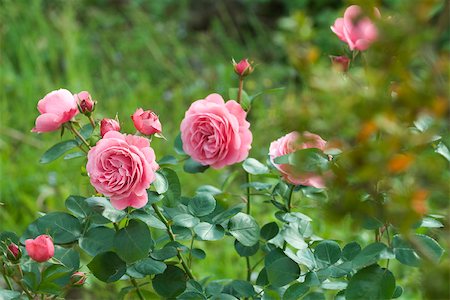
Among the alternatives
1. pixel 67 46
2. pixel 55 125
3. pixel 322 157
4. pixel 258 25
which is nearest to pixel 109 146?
pixel 55 125

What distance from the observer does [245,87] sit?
12.6 feet

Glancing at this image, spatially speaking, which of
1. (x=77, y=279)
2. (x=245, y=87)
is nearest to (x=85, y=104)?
(x=77, y=279)

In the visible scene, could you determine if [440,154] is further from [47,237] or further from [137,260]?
[47,237]

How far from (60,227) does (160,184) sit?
0.65 ft

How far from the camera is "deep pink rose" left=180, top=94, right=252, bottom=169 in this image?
1474 mm

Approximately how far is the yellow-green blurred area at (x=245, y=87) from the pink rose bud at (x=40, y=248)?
303 mm

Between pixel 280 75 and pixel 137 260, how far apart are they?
8.92 feet

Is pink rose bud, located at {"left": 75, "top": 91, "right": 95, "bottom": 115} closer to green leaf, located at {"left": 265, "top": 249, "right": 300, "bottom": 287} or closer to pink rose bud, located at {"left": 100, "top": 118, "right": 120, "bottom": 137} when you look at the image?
pink rose bud, located at {"left": 100, "top": 118, "right": 120, "bottom": 137}

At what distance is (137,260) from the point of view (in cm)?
140

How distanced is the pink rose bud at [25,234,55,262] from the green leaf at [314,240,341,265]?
439 mm

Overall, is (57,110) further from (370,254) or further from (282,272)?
(370,254)

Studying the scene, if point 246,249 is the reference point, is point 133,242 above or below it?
above

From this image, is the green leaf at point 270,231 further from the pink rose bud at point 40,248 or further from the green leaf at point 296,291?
the pink rose bud at point 40,248

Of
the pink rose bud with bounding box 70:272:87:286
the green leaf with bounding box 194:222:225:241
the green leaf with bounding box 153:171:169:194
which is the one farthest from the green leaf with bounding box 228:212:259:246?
the pink rose bud with bounding box 70:272:87:286
